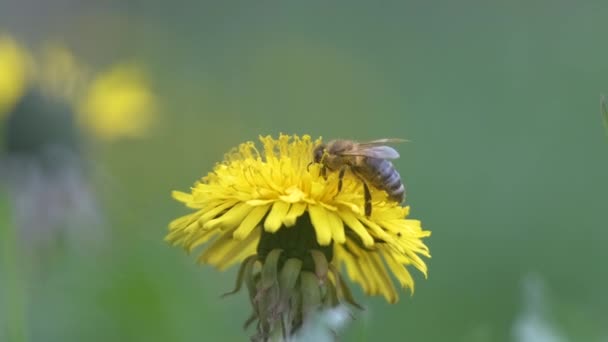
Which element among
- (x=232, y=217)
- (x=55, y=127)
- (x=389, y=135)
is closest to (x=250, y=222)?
(x=232, y=217)

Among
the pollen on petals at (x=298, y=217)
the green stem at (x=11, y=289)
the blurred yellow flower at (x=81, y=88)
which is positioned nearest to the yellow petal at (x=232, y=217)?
the pollen on petals at (x=298, y=217)

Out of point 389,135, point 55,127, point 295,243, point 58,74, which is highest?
point 58,74

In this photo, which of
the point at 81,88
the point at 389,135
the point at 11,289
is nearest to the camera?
the point at 11,289

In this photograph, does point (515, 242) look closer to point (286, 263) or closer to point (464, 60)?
point (286, 263)

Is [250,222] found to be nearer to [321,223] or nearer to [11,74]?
[321,223]

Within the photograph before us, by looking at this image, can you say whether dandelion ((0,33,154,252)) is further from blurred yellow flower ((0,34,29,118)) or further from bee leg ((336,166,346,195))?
bee leg ((336,166,346,195))

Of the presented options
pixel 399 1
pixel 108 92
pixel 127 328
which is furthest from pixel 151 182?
pixel 399 1

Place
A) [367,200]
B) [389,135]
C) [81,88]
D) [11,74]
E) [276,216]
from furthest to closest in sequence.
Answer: [389,135] < [81,88] < [11,74] < [367,200] < [276,216]
